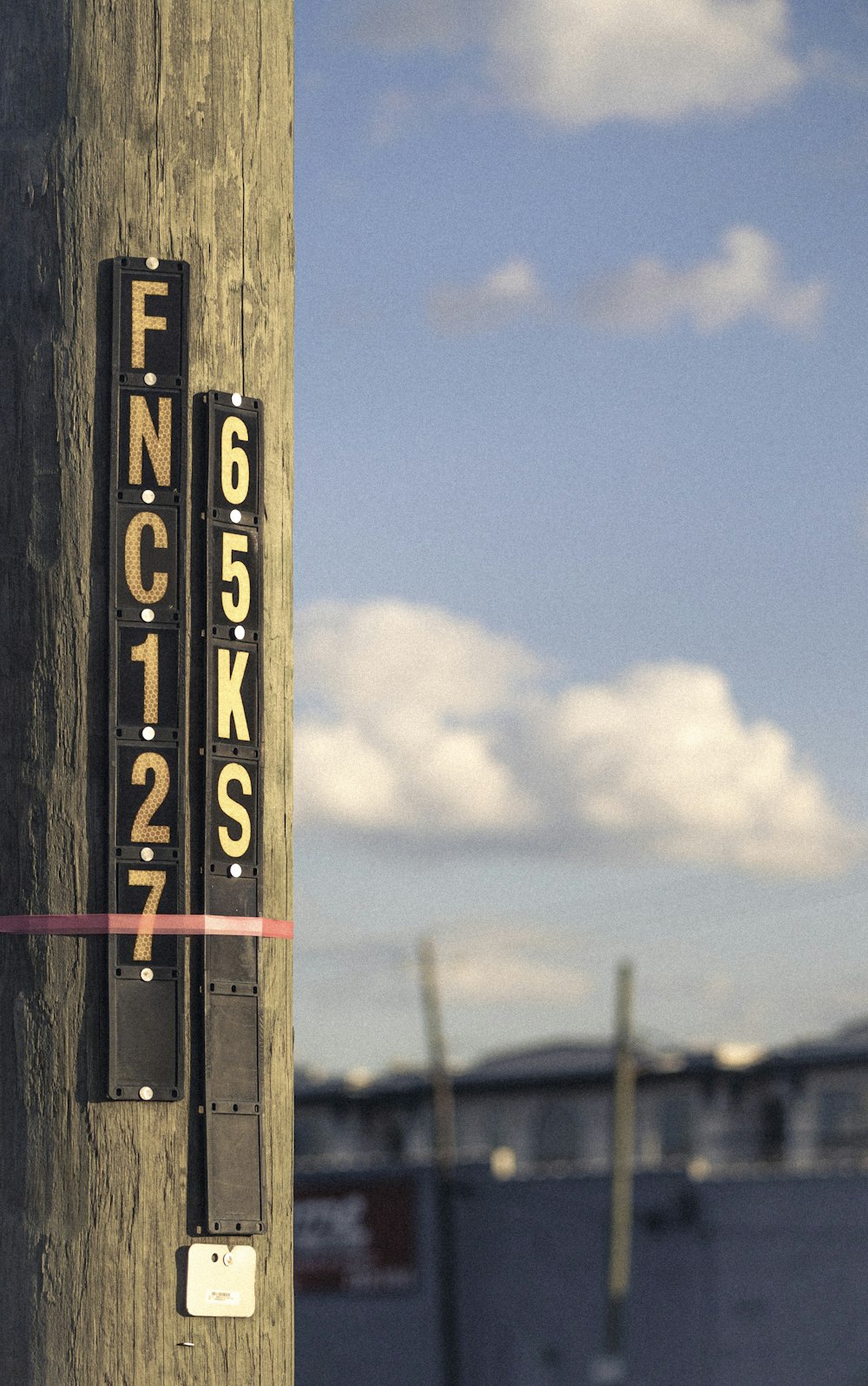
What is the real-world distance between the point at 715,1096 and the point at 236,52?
43.1 metres

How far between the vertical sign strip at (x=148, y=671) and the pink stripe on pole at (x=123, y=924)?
0.5 inches

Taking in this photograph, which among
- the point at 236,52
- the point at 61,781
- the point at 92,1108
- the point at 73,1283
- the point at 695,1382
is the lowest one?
the point at 695,1382

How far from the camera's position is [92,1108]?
12.7 feet

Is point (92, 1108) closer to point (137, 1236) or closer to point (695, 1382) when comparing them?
point (137, 1236)

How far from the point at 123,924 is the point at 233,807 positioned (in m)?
0.32

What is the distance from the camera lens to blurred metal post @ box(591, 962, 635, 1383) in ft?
131

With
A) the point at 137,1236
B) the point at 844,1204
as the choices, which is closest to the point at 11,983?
the point at 137,1236

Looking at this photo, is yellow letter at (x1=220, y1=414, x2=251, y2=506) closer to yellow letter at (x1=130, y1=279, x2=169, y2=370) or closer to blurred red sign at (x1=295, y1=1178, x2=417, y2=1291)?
yellow letter at (x1=130, y1=279, x2=169, y2=370)

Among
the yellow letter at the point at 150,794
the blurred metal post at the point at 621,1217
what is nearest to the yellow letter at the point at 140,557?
the yellow letter at the point at 150,794

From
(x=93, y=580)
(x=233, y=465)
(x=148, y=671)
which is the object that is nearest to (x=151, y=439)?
(x=233, y=465)

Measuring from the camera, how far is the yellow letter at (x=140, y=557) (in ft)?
13.3

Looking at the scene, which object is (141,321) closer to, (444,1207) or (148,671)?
(148,671)

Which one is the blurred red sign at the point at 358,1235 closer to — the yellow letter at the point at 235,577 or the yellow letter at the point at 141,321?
the yellow letter at the point at 235,577

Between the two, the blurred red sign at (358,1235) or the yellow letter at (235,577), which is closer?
the yellow letter at (235,577)
